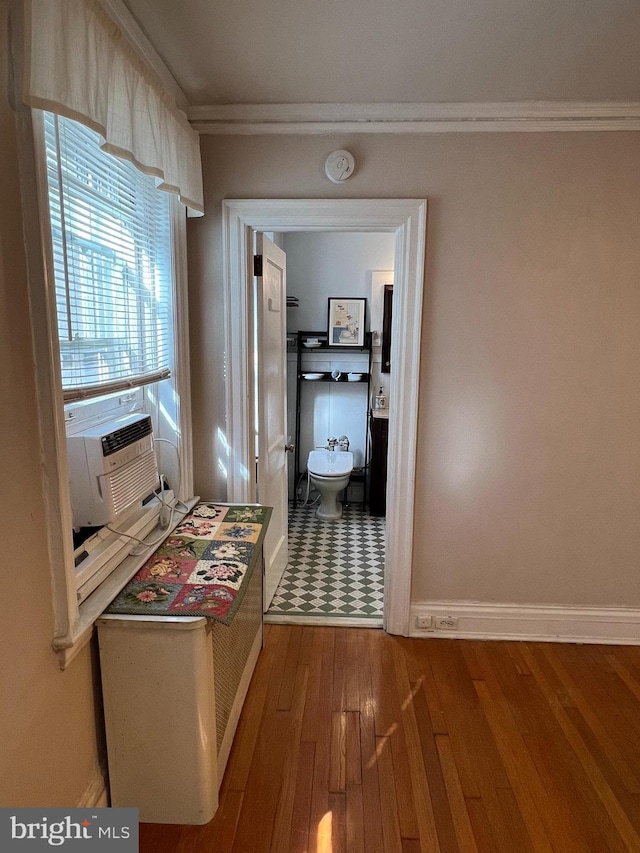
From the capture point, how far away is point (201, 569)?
1776 millimetres

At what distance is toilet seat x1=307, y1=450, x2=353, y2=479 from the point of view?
406cm

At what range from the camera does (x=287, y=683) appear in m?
2.29

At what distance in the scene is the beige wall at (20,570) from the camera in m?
1.14

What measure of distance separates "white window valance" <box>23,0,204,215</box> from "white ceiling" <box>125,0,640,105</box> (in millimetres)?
215

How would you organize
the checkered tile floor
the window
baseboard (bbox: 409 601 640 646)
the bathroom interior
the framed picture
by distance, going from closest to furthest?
the window, baseboard (bbox: 409 601 640 646), the checkered tile floor, the bathroom interior, the framed picture

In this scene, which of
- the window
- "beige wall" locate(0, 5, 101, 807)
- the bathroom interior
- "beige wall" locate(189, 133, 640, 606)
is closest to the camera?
"beige wall" locate(0, 5, 101, 807)

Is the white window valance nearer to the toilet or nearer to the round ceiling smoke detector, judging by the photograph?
the round ceiling smoke detector

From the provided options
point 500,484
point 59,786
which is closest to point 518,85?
point 500,484

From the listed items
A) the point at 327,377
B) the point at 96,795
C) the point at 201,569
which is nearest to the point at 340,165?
the point at 201,569

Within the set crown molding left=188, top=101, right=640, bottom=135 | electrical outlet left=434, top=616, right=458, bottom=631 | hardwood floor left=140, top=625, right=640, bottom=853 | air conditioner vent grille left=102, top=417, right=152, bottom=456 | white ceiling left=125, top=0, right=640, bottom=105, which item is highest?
white ceiling left=125, top=0, right=640, bottom=105

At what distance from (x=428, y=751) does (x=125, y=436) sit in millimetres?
1577

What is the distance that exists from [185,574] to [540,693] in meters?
1.63

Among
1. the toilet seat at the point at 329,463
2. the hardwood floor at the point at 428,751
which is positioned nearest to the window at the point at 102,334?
the hardwood floor at the point at 428,751

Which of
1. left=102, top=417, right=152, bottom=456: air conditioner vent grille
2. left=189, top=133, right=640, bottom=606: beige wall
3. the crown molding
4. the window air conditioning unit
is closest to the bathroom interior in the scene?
left=189, top=133, right=640, bottom=606: beige wall
